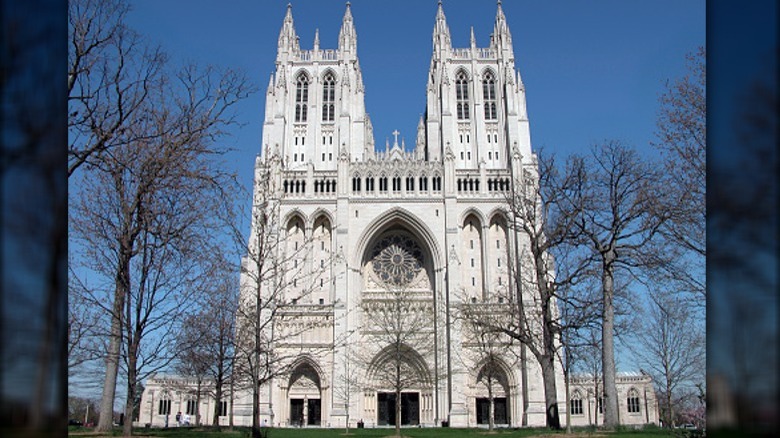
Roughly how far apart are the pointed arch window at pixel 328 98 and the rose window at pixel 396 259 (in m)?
12.7

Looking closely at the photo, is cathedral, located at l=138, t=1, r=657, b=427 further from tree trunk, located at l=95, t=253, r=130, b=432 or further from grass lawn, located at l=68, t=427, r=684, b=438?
tree trunk, located at l=95, t=253, r=130, b=432

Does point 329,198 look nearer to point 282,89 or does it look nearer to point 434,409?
point 282,89

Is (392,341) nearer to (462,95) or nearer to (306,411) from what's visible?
(306,411)

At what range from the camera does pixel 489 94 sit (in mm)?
56562

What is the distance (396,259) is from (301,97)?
17772mm

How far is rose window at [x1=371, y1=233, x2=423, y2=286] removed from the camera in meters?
51.1

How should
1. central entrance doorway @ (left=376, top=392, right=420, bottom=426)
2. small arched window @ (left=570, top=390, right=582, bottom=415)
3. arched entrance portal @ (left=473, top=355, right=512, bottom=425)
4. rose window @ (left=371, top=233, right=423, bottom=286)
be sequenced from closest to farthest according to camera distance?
arched entrance portal @ (left=473, top=355, right=512, bottom=425)
central entrance doorway @ (left=376, top=392, right=420, bottom=426)
rose window @ (left=371, top=233, right=423, bottom=286)
small arched window @ (left=570, top=390, right=582, bottom=415)

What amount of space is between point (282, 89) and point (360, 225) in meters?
15.2

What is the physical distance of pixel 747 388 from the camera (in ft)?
4.46

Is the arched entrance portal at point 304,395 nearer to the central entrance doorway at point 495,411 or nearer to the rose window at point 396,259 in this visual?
the rose window at point 396,259

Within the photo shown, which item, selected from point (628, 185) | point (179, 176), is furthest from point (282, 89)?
point (179, 176)

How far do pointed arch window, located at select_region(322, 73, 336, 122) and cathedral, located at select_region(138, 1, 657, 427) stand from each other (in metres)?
0.12

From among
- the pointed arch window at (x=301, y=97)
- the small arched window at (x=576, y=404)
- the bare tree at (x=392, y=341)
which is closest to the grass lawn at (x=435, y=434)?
the bare tree at (x=392, y=341)

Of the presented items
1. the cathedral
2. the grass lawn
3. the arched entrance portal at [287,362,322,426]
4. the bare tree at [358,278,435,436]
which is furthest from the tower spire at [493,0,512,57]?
the grass lawn
